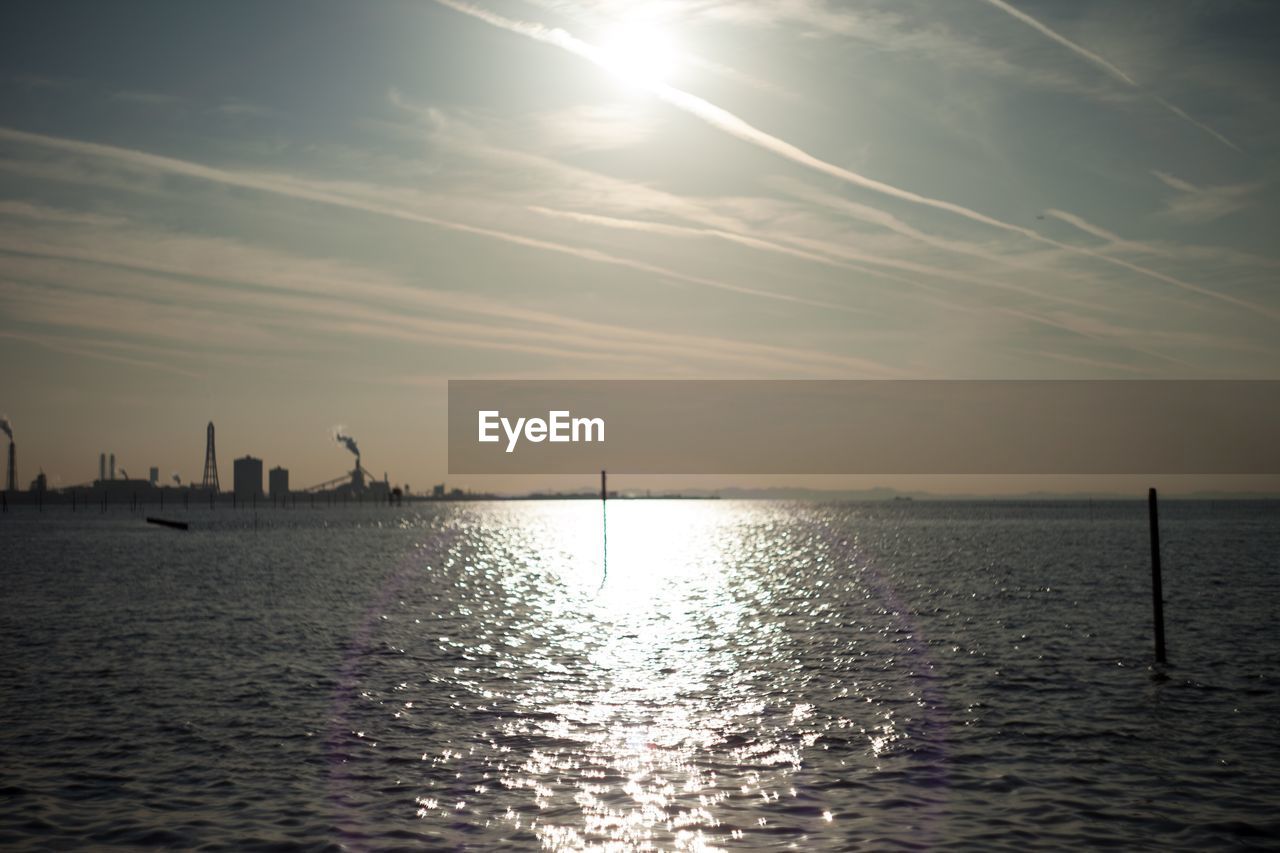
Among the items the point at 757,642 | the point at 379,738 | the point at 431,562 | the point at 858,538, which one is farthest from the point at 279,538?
the point at 379,738

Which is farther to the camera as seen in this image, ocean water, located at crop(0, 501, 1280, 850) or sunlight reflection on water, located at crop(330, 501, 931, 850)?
sunlight reflection on water, located at crop(330, 501, 931, 850)

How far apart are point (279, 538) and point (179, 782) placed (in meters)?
139

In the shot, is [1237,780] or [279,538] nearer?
[1237,780]

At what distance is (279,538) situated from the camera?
152625 mm

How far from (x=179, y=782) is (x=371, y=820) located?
534cm

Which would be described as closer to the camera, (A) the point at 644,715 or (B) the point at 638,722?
(B) the point at 638,722

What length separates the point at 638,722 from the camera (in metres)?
26.6

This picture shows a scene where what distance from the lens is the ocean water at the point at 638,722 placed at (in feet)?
59.6

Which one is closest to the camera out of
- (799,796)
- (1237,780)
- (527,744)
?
(799,796)

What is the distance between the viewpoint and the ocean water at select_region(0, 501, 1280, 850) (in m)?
18.2

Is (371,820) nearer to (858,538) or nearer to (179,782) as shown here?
(179,782)

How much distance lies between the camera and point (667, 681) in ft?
109

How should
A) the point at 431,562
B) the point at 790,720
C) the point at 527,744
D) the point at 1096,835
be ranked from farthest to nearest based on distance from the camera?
the point at 431,562 < the point at 790,720 < the point at 527,744 < the point at 1096,835

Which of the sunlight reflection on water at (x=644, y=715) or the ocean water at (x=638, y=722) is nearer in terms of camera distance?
the ocean water at (x=638, y=722)
